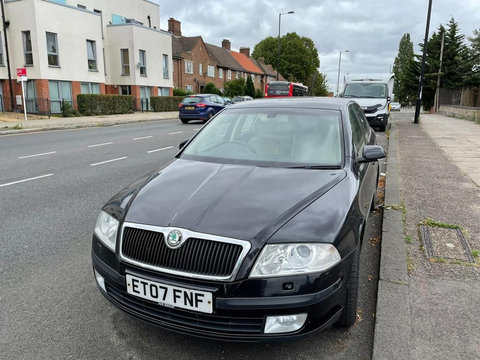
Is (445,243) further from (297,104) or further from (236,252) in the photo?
(236,252)

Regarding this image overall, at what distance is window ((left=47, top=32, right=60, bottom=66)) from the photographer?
2592cm

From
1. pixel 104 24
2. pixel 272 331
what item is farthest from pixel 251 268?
pixel 104 24

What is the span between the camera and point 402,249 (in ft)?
13.0

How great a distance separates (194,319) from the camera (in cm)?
231

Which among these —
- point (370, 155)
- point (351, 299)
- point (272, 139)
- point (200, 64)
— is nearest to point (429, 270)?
point (370, 155)

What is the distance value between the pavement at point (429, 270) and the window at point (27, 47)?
2544 centimetres

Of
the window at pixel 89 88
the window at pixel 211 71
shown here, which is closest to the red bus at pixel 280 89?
the window at pixel 89 88

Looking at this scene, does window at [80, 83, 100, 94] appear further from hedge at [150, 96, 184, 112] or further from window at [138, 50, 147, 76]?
window at [138, 50, 147, 76]

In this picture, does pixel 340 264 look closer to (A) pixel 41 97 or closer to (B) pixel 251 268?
(B) pixel 251 268

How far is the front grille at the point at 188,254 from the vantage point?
2.24 metres

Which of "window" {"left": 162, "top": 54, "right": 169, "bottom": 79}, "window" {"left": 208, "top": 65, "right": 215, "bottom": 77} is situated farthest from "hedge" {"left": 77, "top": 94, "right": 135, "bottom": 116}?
"window" {"left": 208, "top": 65, "right": 215, "bottom": 77}

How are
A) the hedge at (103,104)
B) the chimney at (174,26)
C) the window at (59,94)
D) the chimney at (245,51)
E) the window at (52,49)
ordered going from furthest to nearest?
1. the chimney at (245,51)
2. the chimney at (174,26)
3. the window at (59,94)
4. the window at (52,49)
5. the hedge at (103,104)

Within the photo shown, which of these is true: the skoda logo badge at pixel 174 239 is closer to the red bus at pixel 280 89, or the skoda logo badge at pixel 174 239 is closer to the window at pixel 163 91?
the window at pixel 163 91

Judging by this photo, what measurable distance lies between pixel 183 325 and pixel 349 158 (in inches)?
75.8
